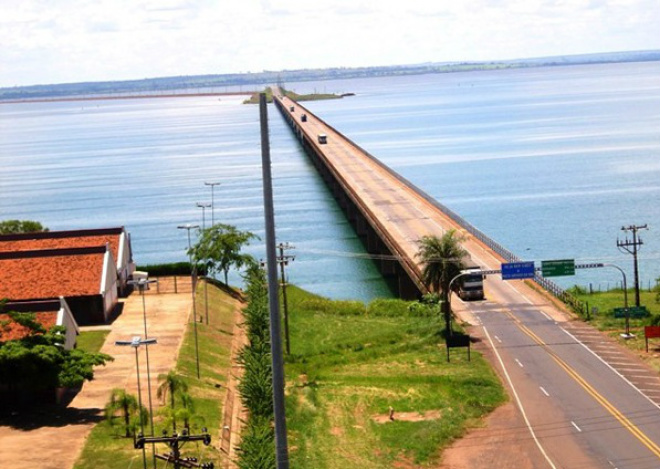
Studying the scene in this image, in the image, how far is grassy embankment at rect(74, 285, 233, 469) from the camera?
36.3m

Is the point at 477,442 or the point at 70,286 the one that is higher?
the point at 70,286

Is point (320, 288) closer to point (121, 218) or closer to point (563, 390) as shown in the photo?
point (563, 390)

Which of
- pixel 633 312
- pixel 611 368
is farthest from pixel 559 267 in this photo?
pixel 611 368

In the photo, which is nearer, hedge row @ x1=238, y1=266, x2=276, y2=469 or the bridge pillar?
hedge row @ x1=238, y1=266, x2=276, y2=469

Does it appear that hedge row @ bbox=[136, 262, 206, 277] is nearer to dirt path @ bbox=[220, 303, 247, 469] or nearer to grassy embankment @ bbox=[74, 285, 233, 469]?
grassy embankment @ bbox=[74, 285, 233, 469]

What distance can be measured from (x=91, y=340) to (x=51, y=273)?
880 centimetres

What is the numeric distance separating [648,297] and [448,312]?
18.5 meters

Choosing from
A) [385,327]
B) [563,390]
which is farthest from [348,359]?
[563,390]

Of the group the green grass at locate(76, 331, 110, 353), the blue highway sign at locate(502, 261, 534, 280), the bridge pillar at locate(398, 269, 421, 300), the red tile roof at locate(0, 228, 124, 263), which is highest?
the red tile roof at locate(0, 228, 124, 263)

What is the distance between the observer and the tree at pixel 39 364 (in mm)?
41500

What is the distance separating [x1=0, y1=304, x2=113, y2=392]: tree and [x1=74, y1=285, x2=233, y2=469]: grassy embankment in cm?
257

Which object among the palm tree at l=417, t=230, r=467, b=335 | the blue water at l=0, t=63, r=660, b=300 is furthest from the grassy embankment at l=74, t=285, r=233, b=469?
the blue water at l=0, t=63, r=660, b=300

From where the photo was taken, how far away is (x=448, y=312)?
55.8m

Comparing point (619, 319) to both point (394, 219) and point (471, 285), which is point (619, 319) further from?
point (394, 219)
